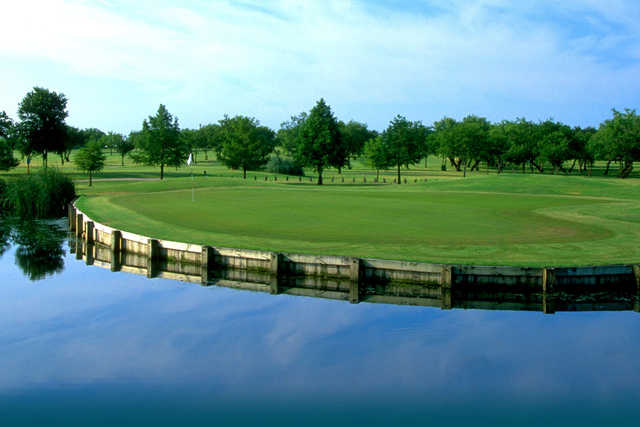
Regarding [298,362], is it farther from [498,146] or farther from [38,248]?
[498,146]

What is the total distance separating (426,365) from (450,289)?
16.1 feet

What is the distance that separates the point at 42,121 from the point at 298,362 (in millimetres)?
91311

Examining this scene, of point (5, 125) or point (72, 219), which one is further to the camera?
point (5, 125)

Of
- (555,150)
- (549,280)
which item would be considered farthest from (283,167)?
(549,280)

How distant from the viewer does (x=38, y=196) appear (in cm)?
4050

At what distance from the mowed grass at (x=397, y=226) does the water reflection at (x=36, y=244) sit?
247cm

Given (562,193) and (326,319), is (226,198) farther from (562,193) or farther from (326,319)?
(562,193)

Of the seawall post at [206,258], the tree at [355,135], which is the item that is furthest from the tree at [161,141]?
the tree at [355,135]

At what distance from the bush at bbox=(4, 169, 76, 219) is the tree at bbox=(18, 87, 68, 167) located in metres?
53.6

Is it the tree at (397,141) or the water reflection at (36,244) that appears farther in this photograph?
the tree at (397,141)

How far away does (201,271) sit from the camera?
2003cm

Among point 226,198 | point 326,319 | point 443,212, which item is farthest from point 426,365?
point 226,198

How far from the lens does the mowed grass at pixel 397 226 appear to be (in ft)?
67.7

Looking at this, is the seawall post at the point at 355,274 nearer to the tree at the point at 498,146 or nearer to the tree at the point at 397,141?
the tree at the point at 397,141
